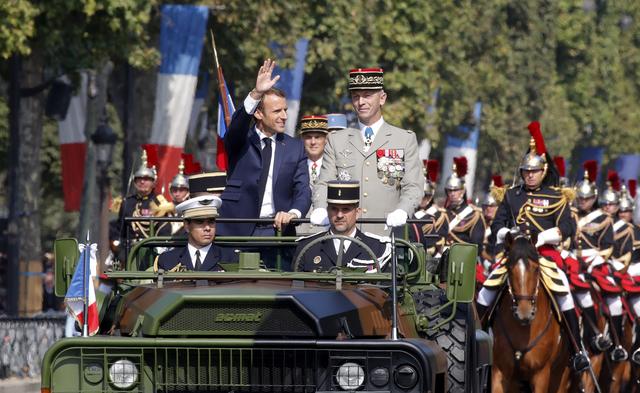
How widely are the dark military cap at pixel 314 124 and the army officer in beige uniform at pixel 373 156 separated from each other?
9.43 feet

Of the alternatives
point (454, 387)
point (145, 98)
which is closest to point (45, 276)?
point (145, 98)

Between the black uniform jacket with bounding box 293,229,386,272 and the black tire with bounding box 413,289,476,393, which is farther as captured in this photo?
the black uniform jacket with bounding box 293,229,386,272

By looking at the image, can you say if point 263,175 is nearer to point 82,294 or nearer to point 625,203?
point 82,294

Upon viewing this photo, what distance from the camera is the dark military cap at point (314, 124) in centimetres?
1816

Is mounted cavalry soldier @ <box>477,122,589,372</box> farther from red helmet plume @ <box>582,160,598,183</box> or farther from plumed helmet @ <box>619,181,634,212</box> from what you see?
plumed helmet @ <box>619,181,634,212</box>

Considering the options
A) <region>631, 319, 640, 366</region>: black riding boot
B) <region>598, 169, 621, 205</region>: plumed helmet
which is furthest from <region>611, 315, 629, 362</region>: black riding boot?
<region>598, 169, 621, 205</region>: plumed helmet

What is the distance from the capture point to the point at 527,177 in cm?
2134

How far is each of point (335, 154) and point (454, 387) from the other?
3237 millimetres

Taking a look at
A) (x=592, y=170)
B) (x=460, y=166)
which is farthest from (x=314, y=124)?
(x=592, y=170)

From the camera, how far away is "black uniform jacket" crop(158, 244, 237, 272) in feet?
43.9

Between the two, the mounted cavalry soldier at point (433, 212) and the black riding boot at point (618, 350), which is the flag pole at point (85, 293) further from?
the mounted cavalry soldier at point (433, 212)

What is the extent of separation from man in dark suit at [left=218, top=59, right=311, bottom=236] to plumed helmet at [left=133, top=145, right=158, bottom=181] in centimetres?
895

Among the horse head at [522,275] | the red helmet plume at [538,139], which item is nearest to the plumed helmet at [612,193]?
the red helmet plume at [538,139]

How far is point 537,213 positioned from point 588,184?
6.84 metres
